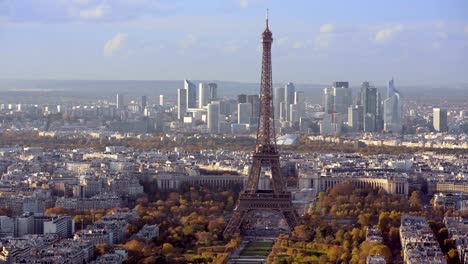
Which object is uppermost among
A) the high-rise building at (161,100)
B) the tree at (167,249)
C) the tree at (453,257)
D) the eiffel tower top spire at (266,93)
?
the eiffel tower top spire at (266,93)

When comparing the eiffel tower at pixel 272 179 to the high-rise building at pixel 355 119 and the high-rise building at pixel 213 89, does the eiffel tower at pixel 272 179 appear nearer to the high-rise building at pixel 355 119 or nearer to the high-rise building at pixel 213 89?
the high-rise building at pixel 355 119

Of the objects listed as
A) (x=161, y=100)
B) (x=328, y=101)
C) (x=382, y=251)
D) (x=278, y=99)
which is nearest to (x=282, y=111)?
(x=278, y=99)

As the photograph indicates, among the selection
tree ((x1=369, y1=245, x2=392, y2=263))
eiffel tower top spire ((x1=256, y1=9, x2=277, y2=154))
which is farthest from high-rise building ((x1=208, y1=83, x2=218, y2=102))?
tree ((x1=369, y1=245, x2=392, y2=263))

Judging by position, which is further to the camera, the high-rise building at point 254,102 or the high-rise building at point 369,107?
the high-rise building at point 254,102

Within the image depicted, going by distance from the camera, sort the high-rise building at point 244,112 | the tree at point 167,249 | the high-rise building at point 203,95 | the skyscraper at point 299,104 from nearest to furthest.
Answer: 1. the tree at point 167,249
2. the high-rise building at point 244,112
3. the skyscraper at point 299,104
4. the high-rise building at point 203,95

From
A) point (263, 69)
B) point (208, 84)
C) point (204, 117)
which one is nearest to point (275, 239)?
point (263, 69)

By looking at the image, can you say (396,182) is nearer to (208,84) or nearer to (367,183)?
(367,183)

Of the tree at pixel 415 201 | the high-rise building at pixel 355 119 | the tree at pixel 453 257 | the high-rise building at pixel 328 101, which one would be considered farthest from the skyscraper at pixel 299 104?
the tree at pixel 453 257
